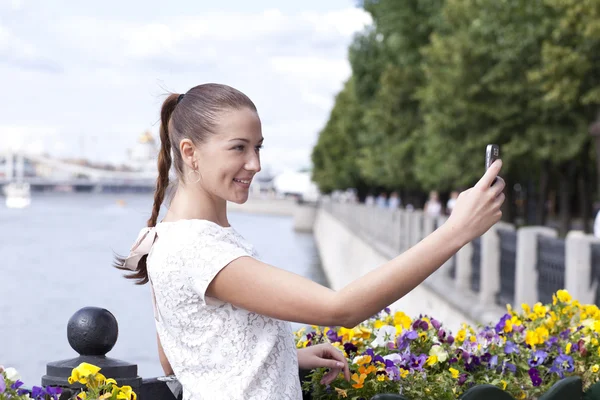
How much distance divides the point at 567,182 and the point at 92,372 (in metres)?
26.5

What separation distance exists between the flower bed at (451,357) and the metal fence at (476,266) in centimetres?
918

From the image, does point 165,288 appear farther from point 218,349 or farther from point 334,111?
point 334,111

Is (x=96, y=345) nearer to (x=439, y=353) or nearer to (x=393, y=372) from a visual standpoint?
(x=393, y=372)

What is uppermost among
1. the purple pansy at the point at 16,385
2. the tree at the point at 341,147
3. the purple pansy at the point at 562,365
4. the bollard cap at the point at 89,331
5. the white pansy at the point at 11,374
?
the bollard cap at the point at 89,331

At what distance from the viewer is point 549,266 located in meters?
9.23

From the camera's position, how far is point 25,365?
2173 centimetres

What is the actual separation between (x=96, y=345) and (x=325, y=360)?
1.92 ft

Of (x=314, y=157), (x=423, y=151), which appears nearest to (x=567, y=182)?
(x=423, y=151)

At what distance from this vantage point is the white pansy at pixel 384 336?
3.09m

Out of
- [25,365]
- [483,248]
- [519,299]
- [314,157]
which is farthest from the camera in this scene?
[314,157]

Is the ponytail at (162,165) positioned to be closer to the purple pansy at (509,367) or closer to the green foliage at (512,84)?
the purple pansy at (509,367)

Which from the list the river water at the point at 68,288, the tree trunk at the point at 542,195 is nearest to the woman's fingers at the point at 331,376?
the river water at the point at 68,288

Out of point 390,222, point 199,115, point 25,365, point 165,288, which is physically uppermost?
point 199,115

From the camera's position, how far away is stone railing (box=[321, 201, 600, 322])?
810 cm
